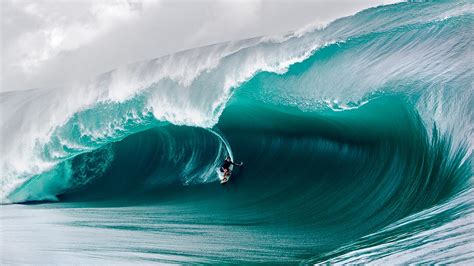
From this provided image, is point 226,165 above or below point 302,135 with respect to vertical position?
below

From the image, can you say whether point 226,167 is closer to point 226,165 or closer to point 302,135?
point 226,165

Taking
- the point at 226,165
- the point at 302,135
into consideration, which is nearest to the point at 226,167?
the point at 226,165

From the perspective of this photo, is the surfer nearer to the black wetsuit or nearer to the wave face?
the black wetsuit

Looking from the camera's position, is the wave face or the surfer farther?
the surfer

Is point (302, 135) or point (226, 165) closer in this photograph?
point (226, 165)

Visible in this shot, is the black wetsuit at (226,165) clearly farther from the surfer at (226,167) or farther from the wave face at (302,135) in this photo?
the wave face at (302,135)

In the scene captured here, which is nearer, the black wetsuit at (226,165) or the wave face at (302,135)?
the wave face at (302,135)

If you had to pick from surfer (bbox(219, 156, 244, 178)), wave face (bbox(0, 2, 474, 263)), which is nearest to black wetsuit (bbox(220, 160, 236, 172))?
surfer (bbox(219, 156, 244, 178))

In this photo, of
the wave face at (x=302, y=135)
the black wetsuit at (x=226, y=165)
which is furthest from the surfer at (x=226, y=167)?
the wave face at (x=302, y=135)
